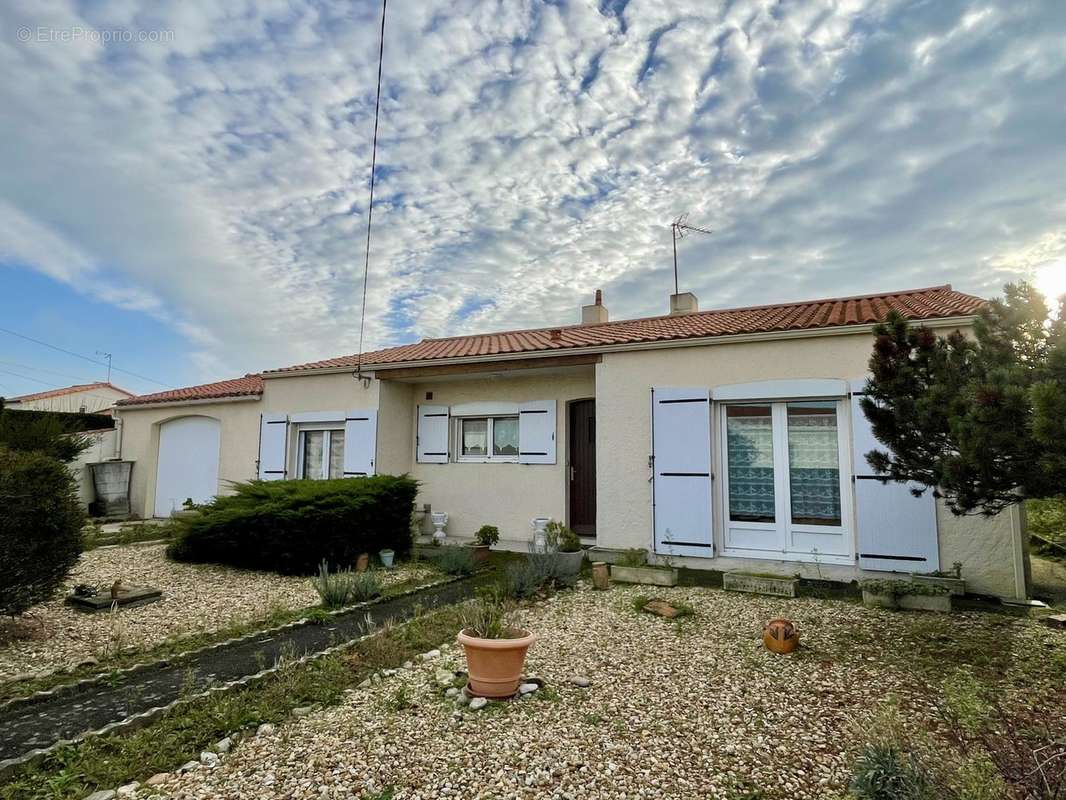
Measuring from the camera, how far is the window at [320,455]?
10.2 m

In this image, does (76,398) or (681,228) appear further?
(76,398)

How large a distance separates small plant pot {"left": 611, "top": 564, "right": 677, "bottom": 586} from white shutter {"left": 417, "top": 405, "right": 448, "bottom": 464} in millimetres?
4189

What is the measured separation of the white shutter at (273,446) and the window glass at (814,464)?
28.2ft

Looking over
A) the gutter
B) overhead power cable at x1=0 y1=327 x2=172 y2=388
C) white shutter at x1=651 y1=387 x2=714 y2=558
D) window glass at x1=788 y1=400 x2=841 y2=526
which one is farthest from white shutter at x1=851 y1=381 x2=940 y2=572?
overhead power cable at x1=0 y1=327 x2=172 y2=388

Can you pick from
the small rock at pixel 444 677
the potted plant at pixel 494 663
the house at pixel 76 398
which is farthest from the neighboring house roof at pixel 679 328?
the house at pixel 76 398

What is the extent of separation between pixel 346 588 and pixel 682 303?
8.55 metres

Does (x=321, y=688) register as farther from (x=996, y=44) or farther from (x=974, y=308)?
(x=996, y=44)

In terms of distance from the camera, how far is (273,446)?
10359mm

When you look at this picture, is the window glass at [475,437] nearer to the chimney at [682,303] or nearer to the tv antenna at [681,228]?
the chimney at [682,303]

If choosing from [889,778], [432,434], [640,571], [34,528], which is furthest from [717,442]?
[34,528]

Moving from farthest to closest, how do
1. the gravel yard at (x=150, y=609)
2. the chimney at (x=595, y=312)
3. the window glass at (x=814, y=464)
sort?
the chimney at (x=595, y=312), the window glass at (x=814, y=464), the gravel yard at (x=150, y=609)

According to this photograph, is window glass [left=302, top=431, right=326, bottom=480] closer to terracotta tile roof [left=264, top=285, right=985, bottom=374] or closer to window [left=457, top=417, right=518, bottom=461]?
terracotta tile roof [left=264, top=285, right=985, bottom=374]

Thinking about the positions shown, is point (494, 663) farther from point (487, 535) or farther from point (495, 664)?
point (487, 535)

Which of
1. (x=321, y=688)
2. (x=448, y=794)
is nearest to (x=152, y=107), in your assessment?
(x=321, y=688)
